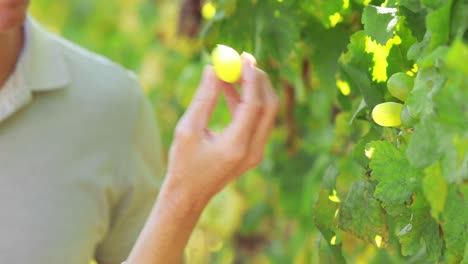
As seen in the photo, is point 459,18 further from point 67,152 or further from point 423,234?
point 67,152

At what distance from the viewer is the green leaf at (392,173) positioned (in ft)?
2.45

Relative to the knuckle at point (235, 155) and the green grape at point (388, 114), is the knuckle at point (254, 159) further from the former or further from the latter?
the green grape at point (388, 114)

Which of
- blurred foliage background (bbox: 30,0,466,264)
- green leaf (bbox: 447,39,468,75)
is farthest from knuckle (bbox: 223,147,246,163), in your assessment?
green leaf (bbox: 447,39,468,75)

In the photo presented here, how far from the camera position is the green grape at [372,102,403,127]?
776 millimetres

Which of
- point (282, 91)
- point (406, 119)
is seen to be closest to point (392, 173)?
point (406, 119)

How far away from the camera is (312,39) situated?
1218mm

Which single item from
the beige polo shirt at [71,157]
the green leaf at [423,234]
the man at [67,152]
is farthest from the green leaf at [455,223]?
the beige polo shirt at [71,157]

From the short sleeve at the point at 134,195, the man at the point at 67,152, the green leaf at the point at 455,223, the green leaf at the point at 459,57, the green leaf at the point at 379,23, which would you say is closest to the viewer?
the green leaf at the point at 459,57

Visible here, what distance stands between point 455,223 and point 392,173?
2.6 inches

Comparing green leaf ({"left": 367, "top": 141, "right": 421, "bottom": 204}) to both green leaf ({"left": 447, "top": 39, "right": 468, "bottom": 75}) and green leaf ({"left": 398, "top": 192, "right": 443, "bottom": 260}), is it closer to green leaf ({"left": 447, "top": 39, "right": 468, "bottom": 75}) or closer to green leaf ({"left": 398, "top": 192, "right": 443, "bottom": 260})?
green leaf ({"left": 398, "top": 192, "right": 443, "bottom": 260})

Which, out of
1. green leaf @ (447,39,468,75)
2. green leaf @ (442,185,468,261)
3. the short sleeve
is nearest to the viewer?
green leaf @ (447,39,468,75)

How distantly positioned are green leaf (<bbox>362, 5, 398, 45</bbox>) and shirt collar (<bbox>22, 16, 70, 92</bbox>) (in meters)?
0.66

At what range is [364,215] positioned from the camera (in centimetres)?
88

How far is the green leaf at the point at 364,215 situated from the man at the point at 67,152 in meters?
0.33
